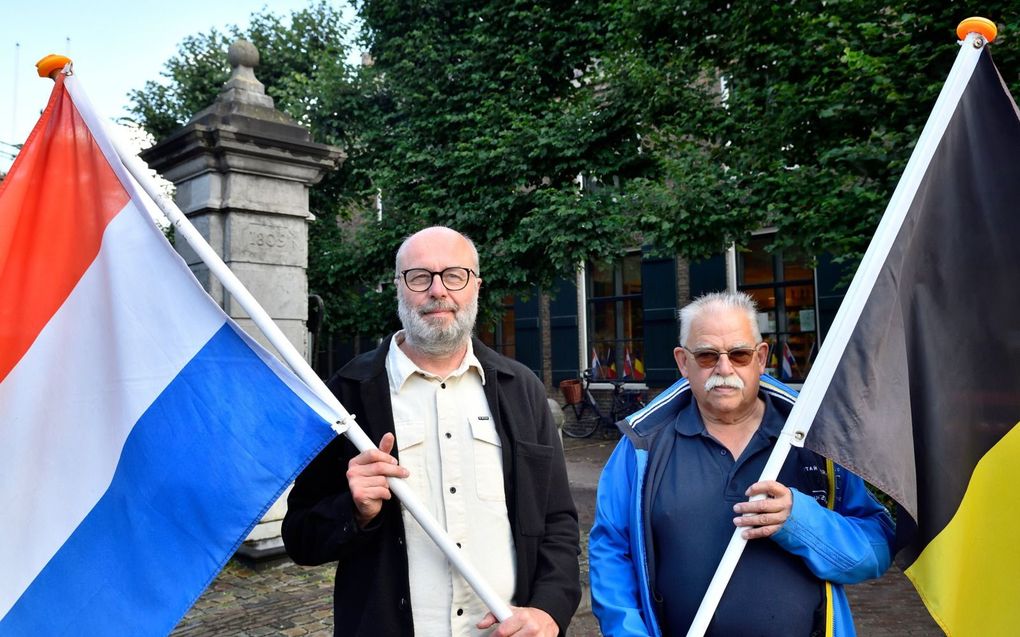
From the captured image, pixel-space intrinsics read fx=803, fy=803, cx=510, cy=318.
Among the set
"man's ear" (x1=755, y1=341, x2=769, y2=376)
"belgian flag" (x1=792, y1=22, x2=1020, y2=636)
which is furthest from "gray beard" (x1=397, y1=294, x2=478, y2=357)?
"belgian flag" (x1=792, y1=22, x2=1020, y2=636)

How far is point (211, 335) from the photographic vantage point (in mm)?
2316

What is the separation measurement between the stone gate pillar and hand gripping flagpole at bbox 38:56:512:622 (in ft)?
12.6

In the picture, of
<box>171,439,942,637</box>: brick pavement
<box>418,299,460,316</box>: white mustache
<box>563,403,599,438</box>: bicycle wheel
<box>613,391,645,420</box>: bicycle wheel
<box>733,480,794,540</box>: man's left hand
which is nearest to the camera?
<box>733,480,794,540</box>: man's left hand

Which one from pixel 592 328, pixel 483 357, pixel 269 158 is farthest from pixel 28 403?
pixel 592 328

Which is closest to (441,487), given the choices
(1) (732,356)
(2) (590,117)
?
(1) (732,356)

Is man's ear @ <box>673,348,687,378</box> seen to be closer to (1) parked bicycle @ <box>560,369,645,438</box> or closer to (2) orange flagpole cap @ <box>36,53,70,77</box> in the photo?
(2) orange flagpole cap @ <box>36,53,70,77</box>

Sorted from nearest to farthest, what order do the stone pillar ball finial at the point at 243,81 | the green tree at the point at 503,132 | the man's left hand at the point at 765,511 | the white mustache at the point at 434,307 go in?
the man's left hand at the point at 765,511 → the white mustache at the point at 434,307 → the stone pillar ball finial at the point at 243,81 → the green tree at the point at 503,132

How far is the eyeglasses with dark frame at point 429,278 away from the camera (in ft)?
8.00

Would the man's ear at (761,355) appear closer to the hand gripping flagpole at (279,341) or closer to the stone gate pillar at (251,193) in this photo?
the hand gripping flagpole at (279,341)

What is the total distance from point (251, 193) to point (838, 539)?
5398 millimetres

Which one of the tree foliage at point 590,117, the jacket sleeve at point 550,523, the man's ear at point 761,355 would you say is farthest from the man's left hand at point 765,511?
the tree foliage at point 590,117

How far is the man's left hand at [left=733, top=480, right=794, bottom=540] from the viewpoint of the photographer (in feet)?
6.82

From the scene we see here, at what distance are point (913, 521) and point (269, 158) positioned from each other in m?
5.56

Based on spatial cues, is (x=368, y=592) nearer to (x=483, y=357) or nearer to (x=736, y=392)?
(x=483, y=357)
